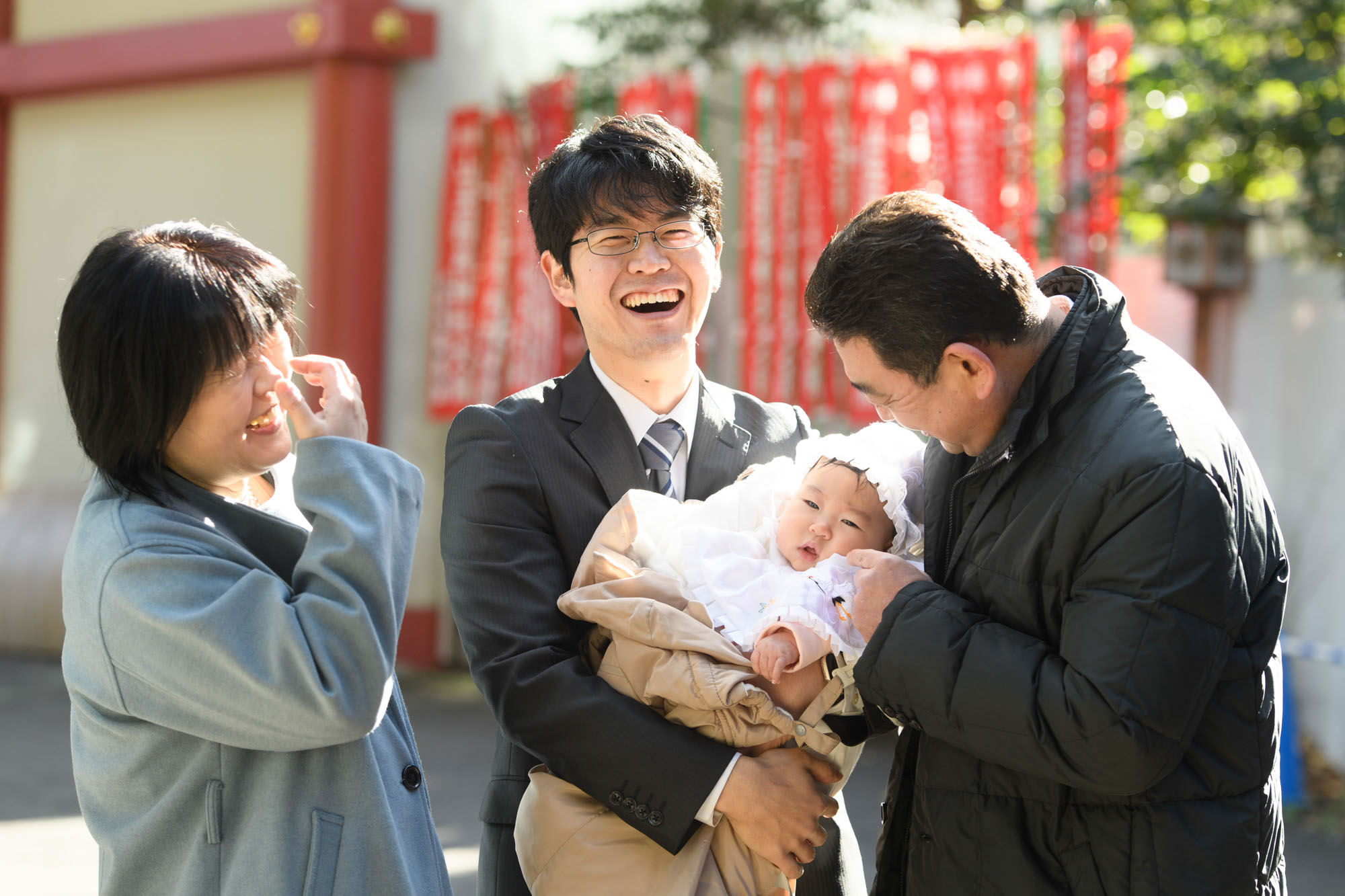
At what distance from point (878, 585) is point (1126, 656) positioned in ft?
1.41

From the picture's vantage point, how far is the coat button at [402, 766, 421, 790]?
199 centimetres

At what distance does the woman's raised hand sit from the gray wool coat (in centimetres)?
5

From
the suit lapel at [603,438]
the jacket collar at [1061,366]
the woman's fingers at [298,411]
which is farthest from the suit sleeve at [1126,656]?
the woman's fingers at [298,411]

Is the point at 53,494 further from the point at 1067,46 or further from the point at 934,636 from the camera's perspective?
the point at 934,636

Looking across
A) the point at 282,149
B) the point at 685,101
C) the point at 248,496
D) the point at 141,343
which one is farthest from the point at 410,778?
the point at 282,149

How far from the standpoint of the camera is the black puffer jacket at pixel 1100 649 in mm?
1620

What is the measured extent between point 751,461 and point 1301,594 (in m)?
4.95

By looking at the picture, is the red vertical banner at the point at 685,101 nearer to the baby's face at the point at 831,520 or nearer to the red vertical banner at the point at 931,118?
the red vertical banner at the point at 931,118

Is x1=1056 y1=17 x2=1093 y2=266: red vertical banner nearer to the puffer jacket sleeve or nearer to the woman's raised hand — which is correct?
the woman's raised hand

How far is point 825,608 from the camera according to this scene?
2102 millimetres

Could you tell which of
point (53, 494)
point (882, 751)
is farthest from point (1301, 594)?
point (53, 494)

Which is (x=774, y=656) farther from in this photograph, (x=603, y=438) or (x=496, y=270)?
(x=496, y=270)

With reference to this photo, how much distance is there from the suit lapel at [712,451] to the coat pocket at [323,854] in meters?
0.93

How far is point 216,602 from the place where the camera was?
170 centimetres
